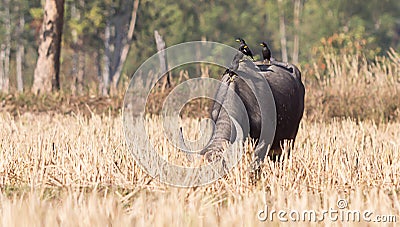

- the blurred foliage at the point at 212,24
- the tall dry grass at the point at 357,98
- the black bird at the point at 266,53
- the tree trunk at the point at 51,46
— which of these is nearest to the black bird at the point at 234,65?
the black bird at the point at 266,53

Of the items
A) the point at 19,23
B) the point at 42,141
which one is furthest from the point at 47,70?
the point at 19,23

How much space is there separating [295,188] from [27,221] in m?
2.35

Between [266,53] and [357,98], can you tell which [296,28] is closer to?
[357,98]

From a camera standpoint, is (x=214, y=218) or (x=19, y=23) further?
(x=19, y=23)

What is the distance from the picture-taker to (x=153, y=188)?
6.21 meters

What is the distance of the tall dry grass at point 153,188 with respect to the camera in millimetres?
4863

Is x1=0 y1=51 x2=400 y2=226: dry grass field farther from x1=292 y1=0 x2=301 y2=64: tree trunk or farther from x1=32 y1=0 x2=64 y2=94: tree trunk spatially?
x1=292 y1=0 x2=301 y2=64: tree trunk

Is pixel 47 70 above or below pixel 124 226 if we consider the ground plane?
above

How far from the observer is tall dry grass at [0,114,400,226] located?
4863mm

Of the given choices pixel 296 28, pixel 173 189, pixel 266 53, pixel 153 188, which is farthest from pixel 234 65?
pixel 296 28

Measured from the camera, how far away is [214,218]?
4.86 metres

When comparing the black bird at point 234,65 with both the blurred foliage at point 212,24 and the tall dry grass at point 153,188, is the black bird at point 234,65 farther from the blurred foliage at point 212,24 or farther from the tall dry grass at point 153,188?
the blurred foliage at point 212,24

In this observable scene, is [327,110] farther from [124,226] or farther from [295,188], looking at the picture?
[124,226]

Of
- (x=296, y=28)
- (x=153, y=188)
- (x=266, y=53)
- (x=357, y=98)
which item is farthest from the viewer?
(x=296, y=28)
